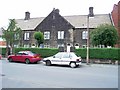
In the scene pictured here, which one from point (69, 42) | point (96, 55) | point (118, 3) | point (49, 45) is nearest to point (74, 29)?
point (69, 42)

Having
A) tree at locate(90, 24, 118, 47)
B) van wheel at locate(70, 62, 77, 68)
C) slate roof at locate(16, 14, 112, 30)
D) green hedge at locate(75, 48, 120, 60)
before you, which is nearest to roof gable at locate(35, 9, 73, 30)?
slate roof at locate(16, 14, 112, 30)

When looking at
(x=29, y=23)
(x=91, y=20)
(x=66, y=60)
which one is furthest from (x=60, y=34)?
(x=66, y=60)

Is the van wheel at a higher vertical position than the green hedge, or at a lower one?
lower

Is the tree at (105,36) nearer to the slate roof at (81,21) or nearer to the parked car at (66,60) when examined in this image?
Answer: the slate roof at (81,21)

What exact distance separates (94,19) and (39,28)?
11.9 metres

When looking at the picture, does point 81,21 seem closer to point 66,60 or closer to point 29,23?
point 29,23

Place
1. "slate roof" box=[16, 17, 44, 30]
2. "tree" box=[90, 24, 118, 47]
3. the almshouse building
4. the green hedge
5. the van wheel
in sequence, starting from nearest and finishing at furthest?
the van wheel, the green hedge, "tree" box=[90, 24, 118, 47], the almshouse building, "slate roof" box=[16, 17, 44, 30]

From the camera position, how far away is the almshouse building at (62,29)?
43.3 metres

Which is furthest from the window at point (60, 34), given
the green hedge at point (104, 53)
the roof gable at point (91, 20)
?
the green hedge at point (104, 53)

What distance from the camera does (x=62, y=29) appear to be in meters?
44.0

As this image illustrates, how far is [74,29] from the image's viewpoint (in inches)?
1713

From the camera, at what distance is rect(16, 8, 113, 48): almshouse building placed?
4331 cm

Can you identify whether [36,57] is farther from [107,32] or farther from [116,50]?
[107,32]

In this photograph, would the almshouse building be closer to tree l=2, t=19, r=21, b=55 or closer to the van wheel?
tree l=2, t=19, r=21, b=55
